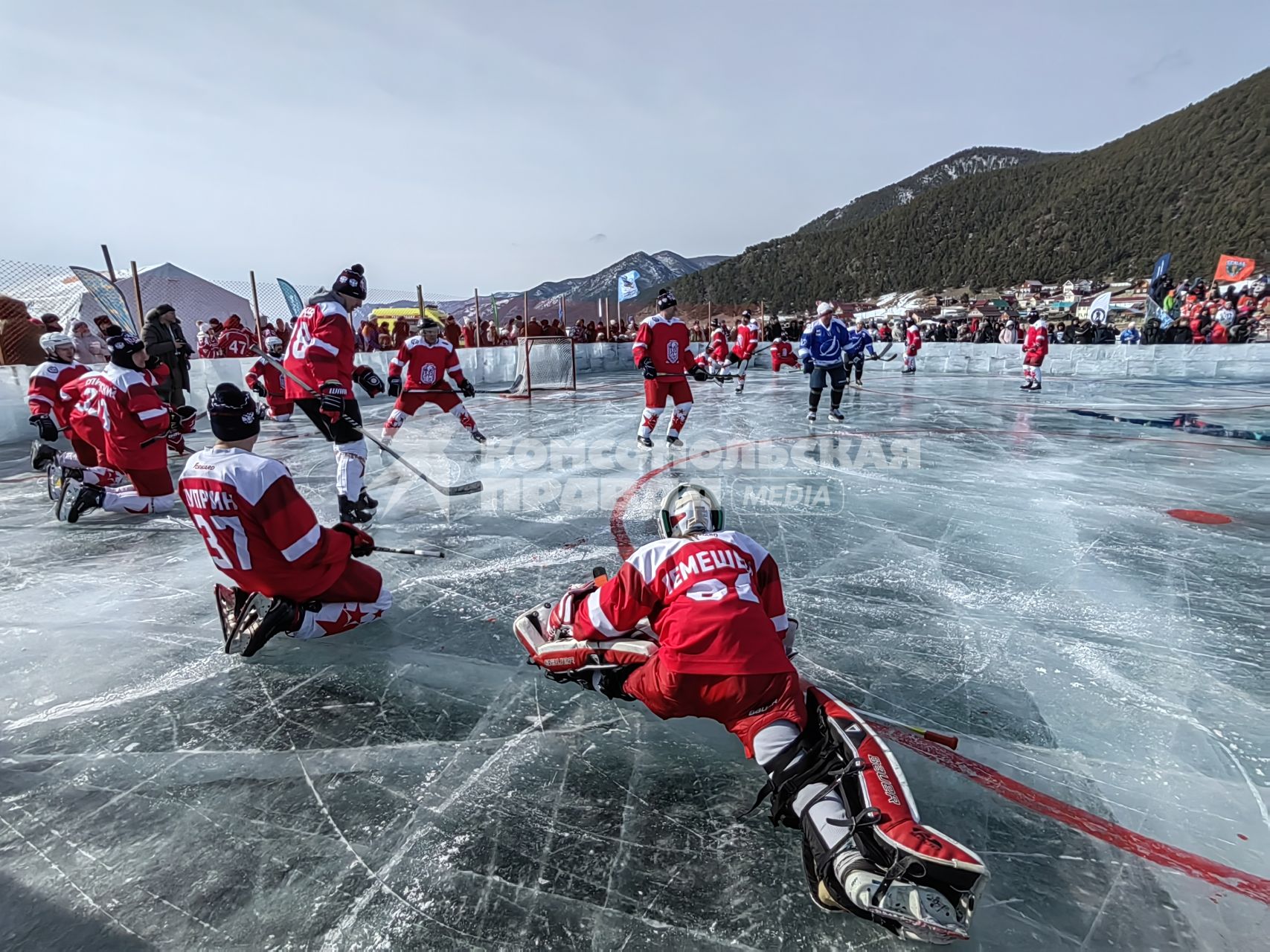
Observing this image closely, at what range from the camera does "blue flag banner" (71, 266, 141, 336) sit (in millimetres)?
10172

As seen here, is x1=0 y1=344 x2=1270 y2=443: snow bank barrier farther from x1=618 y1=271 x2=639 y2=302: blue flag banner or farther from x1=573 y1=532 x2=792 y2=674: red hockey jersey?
x1=573 y1=532 x2=792 y2=674: red hockey jersey

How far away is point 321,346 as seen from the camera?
552 cm

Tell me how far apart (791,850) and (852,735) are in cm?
45

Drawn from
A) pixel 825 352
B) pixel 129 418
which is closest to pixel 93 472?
pixel 129 418

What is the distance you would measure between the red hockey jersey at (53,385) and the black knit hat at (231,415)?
5.84 metres

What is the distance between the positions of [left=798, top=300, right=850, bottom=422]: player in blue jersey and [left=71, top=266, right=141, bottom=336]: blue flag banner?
11.5 meters

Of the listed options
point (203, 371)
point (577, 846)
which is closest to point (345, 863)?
point (577, 846)

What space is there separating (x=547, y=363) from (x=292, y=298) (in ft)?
23.3

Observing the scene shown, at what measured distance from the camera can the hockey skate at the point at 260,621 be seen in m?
3.17

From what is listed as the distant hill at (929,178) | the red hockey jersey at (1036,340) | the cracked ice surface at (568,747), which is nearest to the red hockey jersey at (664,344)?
the cracked ice surface at (568,747)

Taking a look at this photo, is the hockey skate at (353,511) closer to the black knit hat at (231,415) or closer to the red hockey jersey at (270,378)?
the black knit hat at (231,415)

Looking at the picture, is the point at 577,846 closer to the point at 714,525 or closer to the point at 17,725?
the point at 714,525

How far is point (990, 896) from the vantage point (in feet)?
6.17

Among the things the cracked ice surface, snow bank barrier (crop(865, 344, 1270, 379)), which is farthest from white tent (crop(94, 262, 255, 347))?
snow bank barrier (crop(865, 344, 1270, 379))
